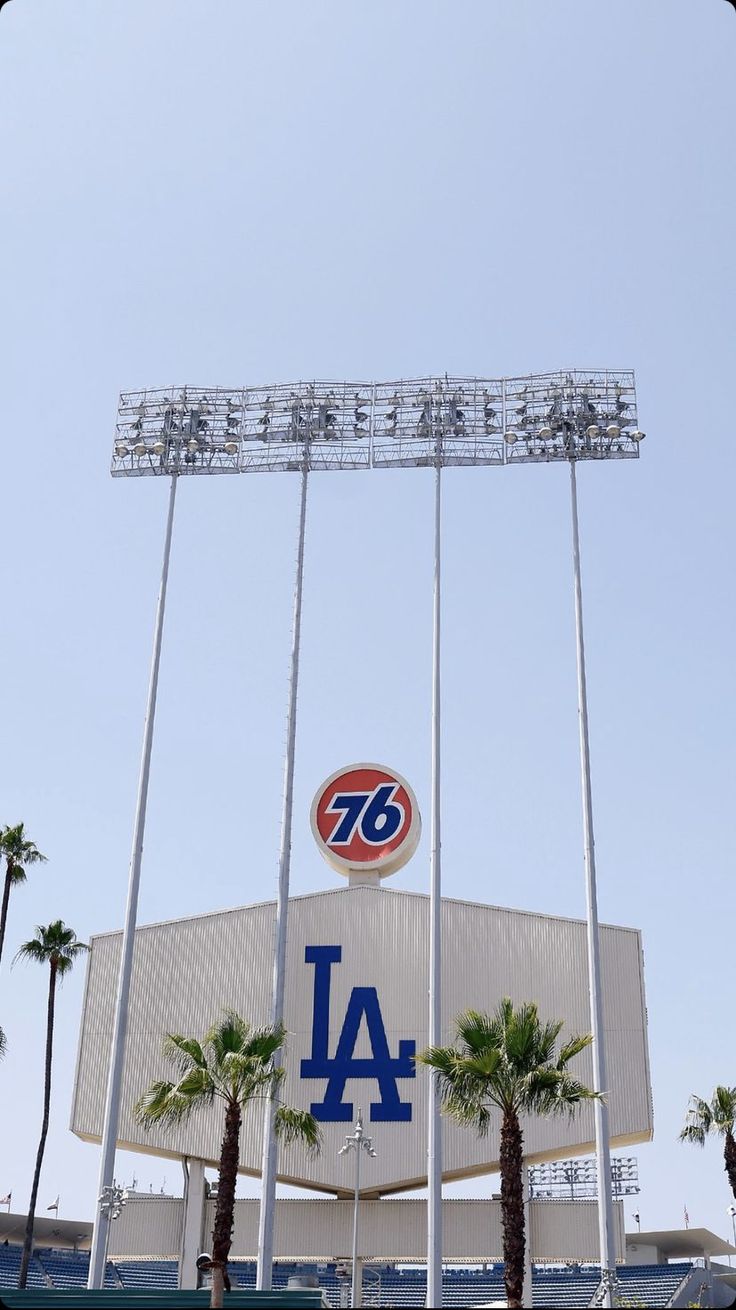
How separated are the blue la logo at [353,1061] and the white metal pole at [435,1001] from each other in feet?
10.7

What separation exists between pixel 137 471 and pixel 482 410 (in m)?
13.7

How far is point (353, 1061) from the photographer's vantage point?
46.8m

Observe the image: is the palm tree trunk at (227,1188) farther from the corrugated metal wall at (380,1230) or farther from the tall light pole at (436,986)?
the corrugated metal wall at (380,1230)

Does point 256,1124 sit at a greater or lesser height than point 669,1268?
greater

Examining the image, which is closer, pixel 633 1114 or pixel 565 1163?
pixel 633 1114

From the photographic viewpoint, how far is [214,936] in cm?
5009

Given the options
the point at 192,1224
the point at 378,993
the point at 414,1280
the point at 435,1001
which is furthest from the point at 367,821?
the point at 414,1280

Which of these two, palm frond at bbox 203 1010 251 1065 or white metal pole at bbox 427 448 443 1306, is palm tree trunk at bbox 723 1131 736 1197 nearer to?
white metal pole at bbox 427 448 443 1306

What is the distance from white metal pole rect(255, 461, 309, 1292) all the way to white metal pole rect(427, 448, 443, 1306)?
4.73 metres

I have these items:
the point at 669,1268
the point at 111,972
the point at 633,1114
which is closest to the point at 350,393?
the point at 111,972

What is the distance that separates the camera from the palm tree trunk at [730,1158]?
49969 mm

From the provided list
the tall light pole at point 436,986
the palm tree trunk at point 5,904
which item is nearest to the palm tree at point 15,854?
the palm tree trunk at point 5,904

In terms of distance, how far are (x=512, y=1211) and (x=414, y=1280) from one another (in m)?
41.9

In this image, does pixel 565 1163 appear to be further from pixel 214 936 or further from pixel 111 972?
pixel 111 972
